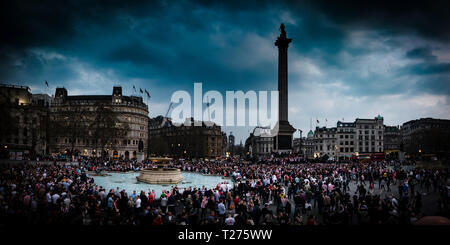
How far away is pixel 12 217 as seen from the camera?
10656mm

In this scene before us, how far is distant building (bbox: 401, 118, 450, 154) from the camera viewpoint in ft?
237

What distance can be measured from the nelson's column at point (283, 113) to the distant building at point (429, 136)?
137ft

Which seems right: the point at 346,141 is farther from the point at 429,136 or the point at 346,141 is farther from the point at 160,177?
the point at 160,177

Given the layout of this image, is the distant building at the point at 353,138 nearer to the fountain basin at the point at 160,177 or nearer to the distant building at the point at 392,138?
the distant building at the point at 392,138

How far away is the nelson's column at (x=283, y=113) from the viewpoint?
Result: 184ft

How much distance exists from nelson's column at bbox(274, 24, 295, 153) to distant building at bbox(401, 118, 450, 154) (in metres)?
41.8

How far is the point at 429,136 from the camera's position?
7838cm

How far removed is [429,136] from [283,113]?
55994 mm

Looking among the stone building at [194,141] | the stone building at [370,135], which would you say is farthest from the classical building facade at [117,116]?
the stone building at [370,135]

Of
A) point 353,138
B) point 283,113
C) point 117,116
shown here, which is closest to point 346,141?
point 353,138

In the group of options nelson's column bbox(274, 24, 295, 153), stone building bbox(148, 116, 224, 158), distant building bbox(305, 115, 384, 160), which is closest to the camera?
nelson's column bbox(274, 24, 295, 153)

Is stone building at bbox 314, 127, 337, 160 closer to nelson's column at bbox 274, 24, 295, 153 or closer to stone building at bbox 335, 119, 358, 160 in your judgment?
A: stone building at bbox 335, 119, 358, 160

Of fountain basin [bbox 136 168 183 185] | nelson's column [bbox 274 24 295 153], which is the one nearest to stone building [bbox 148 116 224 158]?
nelson's column [bbox 274 24 295 153]
